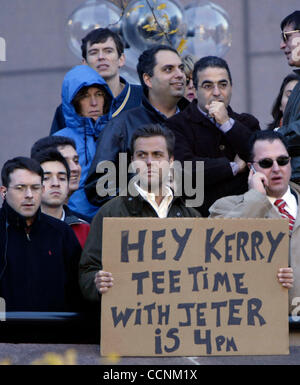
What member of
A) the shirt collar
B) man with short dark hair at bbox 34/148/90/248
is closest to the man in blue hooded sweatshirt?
man with short dark hair at bbox 34/148/90/248

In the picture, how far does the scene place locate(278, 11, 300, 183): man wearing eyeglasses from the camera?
14.6ft

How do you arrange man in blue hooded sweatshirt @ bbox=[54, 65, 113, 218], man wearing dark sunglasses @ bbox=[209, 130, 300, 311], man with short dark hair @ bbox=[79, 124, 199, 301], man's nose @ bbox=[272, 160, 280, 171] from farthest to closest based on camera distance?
man in blue hooded sweatshirt @ bbox=[54, 65, 113, 218] → man's nose @ bbox=[272, 160, 280, 171] → man wearing dark sunglasses @ bbox=[209, 130, 300, 311] → man with short dark hair @ bbox=[79, 124, 199, 301]

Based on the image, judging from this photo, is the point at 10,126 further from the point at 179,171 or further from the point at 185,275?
the point at 185,275

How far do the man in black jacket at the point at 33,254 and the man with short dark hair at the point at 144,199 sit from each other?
10.4 inches

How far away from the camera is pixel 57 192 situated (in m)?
4.57

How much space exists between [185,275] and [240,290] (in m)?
0.22

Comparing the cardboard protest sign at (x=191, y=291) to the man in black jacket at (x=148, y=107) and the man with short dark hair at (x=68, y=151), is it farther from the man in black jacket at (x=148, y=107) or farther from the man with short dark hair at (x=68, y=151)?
the man with short dark hair at (x=68, y=151)

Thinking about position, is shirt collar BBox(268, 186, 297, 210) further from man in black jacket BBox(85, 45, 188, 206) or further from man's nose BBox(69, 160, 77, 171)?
man's nose BBox(69, 160, 77, 171)

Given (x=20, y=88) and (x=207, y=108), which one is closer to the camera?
(x=207, y=108)

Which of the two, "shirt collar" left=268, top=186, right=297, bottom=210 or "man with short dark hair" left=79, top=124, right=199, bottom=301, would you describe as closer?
"man with short dark hair" left=79, top=124, right=199, bottom=301

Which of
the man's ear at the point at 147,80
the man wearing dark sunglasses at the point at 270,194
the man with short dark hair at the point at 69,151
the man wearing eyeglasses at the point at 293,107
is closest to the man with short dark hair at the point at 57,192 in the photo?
the man with short dark hair at the point at 69,151

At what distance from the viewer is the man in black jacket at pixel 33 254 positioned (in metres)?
3.89
